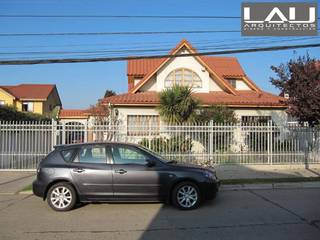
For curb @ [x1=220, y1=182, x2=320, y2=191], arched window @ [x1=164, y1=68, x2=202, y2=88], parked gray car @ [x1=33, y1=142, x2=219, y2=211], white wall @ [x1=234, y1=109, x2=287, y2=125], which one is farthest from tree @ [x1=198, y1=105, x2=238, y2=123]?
parked gray car @ [x1=33, y1=142, x2=219, y2=211]

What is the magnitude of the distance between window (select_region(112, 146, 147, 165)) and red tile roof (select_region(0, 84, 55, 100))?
46860 mm

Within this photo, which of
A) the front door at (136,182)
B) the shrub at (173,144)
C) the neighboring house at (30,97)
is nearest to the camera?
the front door at (136,182)

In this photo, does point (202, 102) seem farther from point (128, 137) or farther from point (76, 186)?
point (76, 186)

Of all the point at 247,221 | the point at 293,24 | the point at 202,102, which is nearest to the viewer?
the point at 247,221

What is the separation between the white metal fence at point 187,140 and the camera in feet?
59.2

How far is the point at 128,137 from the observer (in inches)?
725

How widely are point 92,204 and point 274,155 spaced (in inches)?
392

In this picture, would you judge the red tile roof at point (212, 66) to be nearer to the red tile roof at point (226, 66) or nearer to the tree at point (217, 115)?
the red tile roof at point (226, 66)

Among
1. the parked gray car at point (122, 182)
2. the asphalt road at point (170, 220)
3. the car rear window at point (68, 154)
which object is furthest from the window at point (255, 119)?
the car rear window at point (68, 154)

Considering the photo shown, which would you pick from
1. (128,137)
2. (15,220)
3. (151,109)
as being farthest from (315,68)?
(15,220)

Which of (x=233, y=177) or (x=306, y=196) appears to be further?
(x=233, y=177)

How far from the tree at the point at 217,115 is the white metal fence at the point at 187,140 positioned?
3.80 m

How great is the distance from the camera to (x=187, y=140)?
726 inches

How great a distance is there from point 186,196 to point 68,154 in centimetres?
276
